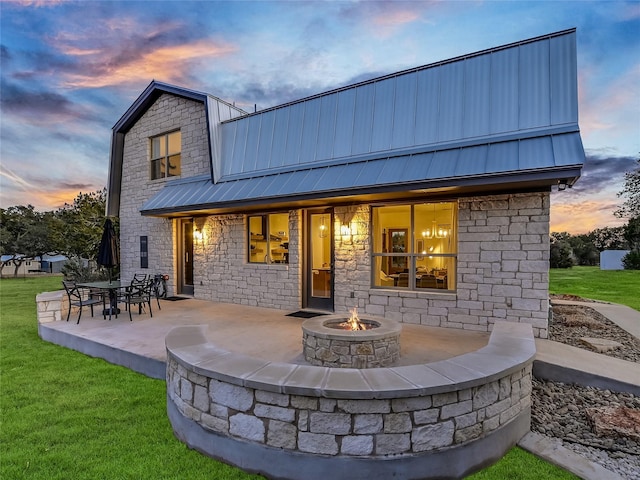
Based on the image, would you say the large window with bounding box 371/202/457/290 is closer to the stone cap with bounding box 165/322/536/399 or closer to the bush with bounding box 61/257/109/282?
the stone cap with bounding box 165/322/536/399

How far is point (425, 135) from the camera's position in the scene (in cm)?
645

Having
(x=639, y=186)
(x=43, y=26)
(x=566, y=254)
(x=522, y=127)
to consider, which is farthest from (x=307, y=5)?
(x=566, y=254)

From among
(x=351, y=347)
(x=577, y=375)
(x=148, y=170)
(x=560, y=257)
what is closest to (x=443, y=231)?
(x=577, y=375)

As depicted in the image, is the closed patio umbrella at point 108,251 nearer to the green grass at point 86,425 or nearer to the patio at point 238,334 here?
the patio at point 238,334

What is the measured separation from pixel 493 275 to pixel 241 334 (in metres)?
4.66

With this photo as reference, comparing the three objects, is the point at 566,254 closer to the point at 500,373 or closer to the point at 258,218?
the point at 258,218

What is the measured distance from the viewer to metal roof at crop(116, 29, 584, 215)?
5281mm

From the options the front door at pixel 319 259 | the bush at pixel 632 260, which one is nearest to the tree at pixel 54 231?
the front door at pixel 319 259

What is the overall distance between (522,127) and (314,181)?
3946 millimetres

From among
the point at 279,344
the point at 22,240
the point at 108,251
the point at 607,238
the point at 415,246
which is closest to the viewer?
the point at 279,344

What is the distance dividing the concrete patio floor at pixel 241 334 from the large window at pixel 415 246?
1.00 meters

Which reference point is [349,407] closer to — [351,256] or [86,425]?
[86,425]

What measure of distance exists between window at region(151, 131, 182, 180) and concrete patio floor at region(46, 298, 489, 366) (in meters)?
4.86

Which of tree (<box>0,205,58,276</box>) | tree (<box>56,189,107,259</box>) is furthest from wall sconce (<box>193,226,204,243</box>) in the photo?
tree (<box>0,205,58,276</box>)
